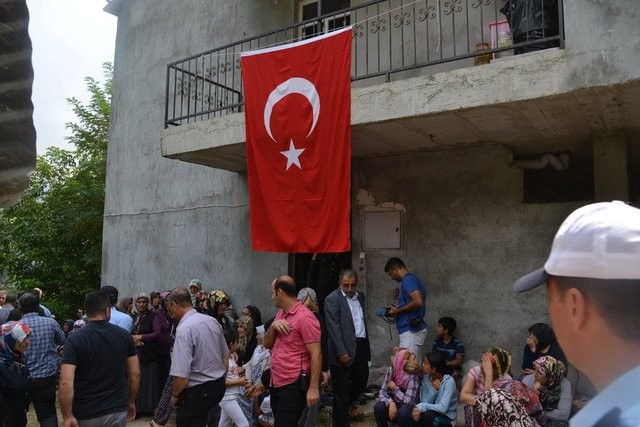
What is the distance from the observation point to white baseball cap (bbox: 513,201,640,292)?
3.74 ft

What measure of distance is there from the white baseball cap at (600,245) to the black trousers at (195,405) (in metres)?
4.06

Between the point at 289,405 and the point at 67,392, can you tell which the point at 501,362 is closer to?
the point at 289,405

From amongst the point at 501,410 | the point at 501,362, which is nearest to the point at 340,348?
the point at 501,362

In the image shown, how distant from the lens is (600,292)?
3.81ft

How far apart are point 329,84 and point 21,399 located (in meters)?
4.78

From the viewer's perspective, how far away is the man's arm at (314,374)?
4.70m

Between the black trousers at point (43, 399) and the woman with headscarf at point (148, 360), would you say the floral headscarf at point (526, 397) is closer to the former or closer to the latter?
the black trousers at point (43, 399)

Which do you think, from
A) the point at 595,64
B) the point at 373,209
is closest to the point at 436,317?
the point at 373,209

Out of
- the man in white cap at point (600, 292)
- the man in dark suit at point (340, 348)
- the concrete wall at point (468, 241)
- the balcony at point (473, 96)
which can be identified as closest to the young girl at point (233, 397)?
the man in dark suit at point (340, 348)

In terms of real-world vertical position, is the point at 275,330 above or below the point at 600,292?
below

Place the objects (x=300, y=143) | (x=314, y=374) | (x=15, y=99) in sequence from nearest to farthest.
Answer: (x=15, y=99) → (x=314, y=374) → (x=300, y=143)

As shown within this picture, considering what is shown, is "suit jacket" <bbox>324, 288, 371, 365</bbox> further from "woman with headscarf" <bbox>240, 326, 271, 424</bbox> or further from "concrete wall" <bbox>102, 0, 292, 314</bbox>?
"concrete wall" <bbox>102, 0, 292, 314</bbox>

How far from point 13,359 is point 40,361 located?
28 cm

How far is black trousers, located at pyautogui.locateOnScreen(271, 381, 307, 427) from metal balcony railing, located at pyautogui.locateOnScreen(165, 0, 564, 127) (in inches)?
142
